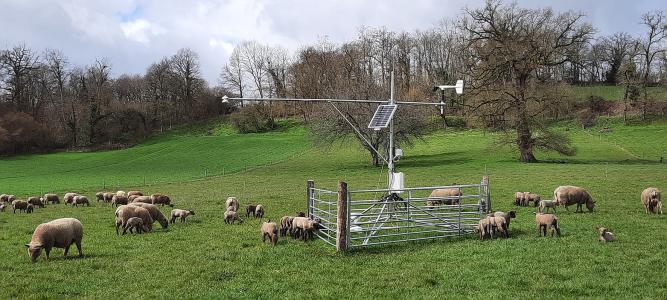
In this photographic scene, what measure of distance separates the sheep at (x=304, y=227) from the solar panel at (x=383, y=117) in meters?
3.24

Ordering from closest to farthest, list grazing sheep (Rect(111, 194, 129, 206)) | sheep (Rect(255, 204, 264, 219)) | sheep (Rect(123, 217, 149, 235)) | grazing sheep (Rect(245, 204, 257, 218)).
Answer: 1. sheep (Rect(123, 217, 149, 235))
2. sheep (Rect(255, 204, 264, 219))
3. grazing sheep (Rect(245, 204, 257, 218))
4. grazing sheep (Rect(111, 194, 129, 206))

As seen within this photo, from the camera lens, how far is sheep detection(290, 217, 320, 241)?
1502 centimetres

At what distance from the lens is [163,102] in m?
103

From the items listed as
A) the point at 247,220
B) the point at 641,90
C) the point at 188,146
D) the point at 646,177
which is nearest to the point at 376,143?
the point at 646,177

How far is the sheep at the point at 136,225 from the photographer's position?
17.1 metres

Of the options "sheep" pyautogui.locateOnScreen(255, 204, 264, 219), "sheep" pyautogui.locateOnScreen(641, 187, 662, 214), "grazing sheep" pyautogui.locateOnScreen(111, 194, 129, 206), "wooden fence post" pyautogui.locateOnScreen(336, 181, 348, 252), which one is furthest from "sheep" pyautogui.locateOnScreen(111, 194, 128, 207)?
"sheep" pyautogui.locateOnScreen(641, 187, 662, 214)

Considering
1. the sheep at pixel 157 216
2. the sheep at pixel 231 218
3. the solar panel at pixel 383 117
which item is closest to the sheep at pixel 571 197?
the solar panel at pixel 383 117

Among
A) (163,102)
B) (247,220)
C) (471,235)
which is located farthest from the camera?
(163,102)

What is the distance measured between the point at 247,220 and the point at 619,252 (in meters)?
12.4

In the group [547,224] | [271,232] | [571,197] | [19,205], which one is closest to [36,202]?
[19,205]

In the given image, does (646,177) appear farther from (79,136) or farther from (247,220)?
(79,136)

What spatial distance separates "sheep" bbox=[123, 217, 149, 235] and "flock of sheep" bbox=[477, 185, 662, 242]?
34.6ft

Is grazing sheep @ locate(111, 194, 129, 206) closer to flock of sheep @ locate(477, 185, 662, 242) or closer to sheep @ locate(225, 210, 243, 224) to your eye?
sheep @ locate(225, 210, 243, 224)

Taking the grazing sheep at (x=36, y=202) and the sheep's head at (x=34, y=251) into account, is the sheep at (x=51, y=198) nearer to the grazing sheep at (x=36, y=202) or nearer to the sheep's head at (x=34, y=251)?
the grazing sheep at (x=36, y=202)
